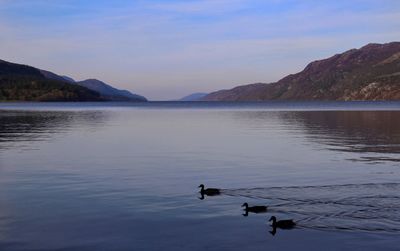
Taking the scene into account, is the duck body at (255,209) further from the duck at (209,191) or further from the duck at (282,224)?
the duck at (209,191)

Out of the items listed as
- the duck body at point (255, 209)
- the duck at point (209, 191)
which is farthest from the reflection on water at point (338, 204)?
the duck at point (209, 191)

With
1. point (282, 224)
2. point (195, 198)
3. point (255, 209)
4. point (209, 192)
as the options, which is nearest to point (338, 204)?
point (255, 209)

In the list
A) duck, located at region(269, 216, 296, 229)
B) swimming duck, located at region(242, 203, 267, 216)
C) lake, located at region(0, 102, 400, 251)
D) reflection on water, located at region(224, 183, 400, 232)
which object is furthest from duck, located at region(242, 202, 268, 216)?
duck, located at region(269, 216, 296, 229)

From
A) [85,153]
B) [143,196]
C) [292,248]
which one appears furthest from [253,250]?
[85,153]

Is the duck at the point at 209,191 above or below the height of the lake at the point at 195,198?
above

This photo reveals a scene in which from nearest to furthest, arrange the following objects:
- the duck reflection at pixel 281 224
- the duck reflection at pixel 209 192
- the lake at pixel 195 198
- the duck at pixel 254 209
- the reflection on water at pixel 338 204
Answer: the lake at pixel 195 198, the duck reflection at pixel 281 224, the reflection on water at pixel 338 204, the duck at pixel 254 209, the duck reflection at pixel 209 192

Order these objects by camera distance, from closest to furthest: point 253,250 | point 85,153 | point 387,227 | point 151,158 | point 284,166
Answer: point 253,250, point 387,227, point 284,166, point 151,158, point 85,153

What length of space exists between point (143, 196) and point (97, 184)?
16.0 feet

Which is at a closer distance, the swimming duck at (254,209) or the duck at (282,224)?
the duck at (282,224)

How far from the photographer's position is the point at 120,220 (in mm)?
22688

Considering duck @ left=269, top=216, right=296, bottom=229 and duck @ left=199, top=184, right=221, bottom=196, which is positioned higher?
duck @ left=199, top=184, right=221, bottom=196

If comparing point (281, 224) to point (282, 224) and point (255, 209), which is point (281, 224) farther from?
point (255, 209)

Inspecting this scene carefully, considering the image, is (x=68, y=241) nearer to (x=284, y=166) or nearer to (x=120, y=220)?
(x=120, y=220)

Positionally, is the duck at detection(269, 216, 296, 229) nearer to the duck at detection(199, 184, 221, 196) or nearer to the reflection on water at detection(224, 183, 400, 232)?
the reflection on water at detection(224, 183, 400, 232)
